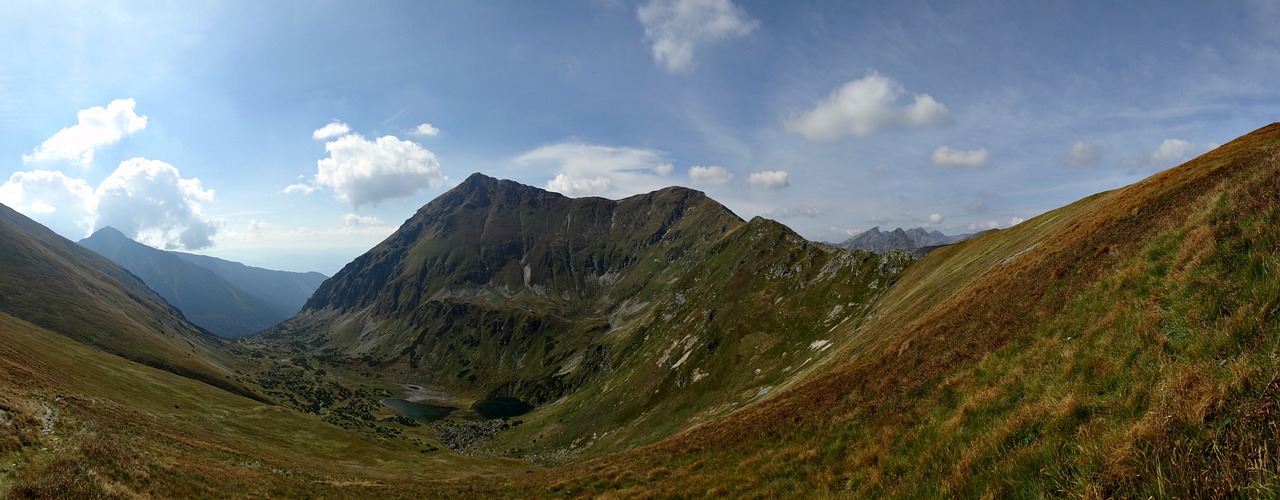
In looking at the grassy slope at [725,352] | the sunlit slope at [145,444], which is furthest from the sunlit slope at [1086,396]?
the grassy slope at [725,352]

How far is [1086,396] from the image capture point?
1124 cm

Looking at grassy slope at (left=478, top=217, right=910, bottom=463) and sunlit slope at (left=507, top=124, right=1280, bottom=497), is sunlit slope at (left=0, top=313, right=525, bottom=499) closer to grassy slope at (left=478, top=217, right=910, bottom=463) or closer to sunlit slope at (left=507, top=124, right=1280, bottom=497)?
sunlit slope at (left=507, top=124, right=1280, bottom=497)

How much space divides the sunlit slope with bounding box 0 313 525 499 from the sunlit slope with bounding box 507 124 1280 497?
2440 centimetres

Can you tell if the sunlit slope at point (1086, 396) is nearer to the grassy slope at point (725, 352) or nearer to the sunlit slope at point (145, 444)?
the sunlit slope at point (145, 444)

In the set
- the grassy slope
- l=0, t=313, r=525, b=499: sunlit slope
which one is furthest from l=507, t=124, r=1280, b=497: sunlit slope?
the grassy slope

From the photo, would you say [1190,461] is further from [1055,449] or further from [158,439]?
[158,439]

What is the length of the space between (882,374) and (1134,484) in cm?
2111

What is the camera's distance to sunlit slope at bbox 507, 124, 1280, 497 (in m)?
7.61

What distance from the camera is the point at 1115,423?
31.3 ft

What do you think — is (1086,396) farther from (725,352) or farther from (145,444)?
(725,352)

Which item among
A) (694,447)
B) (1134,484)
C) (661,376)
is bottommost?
(661,376)

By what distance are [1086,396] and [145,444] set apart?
197ft

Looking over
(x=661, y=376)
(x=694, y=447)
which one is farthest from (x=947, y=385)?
(x=661, y=376)

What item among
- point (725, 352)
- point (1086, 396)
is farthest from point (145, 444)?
point (725, 352)
